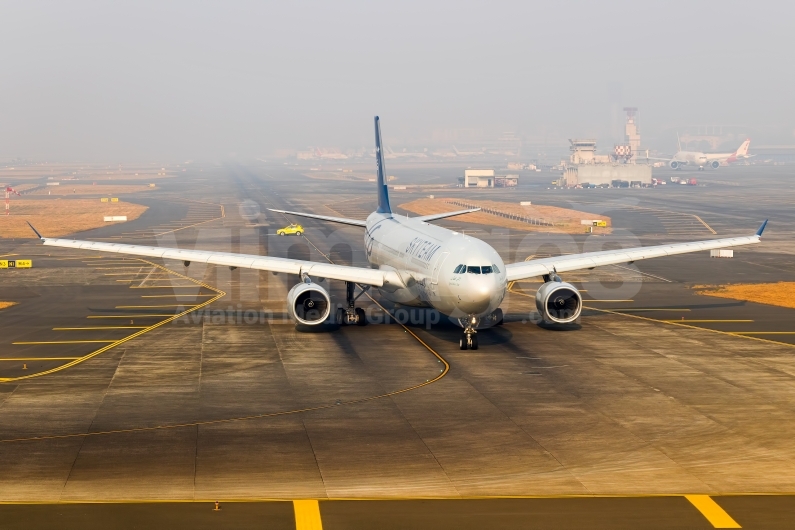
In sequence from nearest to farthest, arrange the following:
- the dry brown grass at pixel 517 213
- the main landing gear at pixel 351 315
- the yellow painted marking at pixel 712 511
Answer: the yellow painted marking at pixel 712 511 < the main landing gear at pixel 351 315 < the dry brown grass at pixel 517 213

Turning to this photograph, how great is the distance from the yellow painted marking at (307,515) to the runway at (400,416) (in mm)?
254

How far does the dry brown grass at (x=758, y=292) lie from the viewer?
199ft

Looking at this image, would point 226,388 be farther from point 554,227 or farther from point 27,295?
point 554,227

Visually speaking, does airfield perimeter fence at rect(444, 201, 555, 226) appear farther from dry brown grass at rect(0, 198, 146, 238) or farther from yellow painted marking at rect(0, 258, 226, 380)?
yellow painted marking at rect(0, 258, 226, 380)

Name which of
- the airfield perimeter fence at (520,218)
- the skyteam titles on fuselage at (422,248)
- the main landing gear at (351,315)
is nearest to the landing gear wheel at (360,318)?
the main landing gear at (351,315)

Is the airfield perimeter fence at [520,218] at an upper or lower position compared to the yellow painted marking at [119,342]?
lower

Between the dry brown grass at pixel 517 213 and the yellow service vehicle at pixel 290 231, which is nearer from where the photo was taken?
the yellow service vehicle at pixel 290 231

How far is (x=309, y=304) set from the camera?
48250 mm

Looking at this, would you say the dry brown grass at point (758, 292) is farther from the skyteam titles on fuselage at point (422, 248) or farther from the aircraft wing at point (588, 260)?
the skyteam titles on fuselage at point (422, 248)

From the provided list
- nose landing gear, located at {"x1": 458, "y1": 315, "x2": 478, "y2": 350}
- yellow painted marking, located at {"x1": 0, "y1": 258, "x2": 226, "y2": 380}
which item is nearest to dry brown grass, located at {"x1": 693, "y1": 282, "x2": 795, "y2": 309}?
nose landing gear, located at {"x1": 458, "y1": 315, "x2": 478, "y2": 350}

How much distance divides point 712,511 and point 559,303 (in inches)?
1002

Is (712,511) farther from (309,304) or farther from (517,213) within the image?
(517,213)

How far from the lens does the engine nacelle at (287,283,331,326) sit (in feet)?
157

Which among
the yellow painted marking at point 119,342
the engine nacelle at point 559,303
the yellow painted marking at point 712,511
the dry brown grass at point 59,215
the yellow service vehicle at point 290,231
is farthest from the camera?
the dry brown grass at point 59,215
